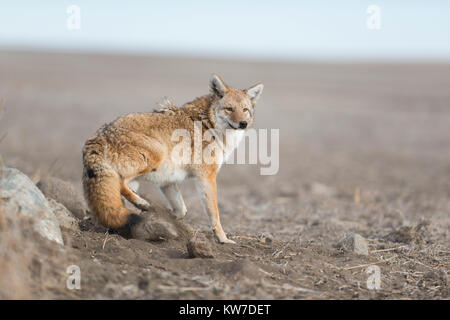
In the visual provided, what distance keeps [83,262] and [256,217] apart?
536 centimetres

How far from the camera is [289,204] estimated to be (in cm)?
1193

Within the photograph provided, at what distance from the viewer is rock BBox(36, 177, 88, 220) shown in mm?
7349

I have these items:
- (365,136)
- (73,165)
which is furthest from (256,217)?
(365,136)

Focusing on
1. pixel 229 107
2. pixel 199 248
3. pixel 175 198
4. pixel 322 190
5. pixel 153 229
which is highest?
pixel 229 107

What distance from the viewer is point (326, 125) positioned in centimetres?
2608

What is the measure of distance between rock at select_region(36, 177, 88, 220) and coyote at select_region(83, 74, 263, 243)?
0.94 metres

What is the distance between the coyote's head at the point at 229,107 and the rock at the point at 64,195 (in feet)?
7.63

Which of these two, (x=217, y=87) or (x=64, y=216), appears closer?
(x=64, y=216)

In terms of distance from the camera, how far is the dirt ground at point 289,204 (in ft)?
16.9

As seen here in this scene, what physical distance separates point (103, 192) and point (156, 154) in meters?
0.97
